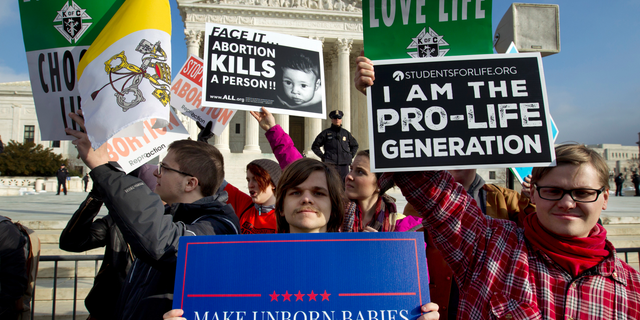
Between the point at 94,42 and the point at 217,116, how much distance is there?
2.70 m

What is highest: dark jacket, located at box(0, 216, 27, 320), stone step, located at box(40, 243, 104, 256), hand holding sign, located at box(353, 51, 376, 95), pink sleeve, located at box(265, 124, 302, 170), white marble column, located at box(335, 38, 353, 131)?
white marble column, located at box(335, 38, 353, 131)

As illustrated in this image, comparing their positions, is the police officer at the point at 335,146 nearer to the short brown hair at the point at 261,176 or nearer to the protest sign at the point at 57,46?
the short brown hair at the point at 261,176

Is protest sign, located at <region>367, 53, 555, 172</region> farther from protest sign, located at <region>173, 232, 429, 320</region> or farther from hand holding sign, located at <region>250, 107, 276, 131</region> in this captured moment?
hand holding sign, located at <region>250, 107, 276, 131</region>

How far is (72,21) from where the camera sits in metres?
2.65

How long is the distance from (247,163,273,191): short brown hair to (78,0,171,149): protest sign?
1.63 meters

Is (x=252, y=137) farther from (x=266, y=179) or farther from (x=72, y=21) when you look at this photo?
(x=72, y=21)

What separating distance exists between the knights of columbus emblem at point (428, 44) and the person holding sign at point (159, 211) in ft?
4.69

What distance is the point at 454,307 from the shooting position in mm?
2832

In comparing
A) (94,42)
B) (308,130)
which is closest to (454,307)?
(94,42)

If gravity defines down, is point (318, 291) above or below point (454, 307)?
above

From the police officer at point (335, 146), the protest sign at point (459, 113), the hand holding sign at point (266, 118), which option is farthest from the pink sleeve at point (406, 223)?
the police officer at point (335, 146)

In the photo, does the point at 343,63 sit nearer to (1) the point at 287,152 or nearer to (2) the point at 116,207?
(1) the point at 287,152

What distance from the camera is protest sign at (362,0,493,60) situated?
2.33 meters

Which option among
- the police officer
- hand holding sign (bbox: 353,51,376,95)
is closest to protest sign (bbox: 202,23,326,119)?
hand holding sign (bbox: 353,51,376,95)
